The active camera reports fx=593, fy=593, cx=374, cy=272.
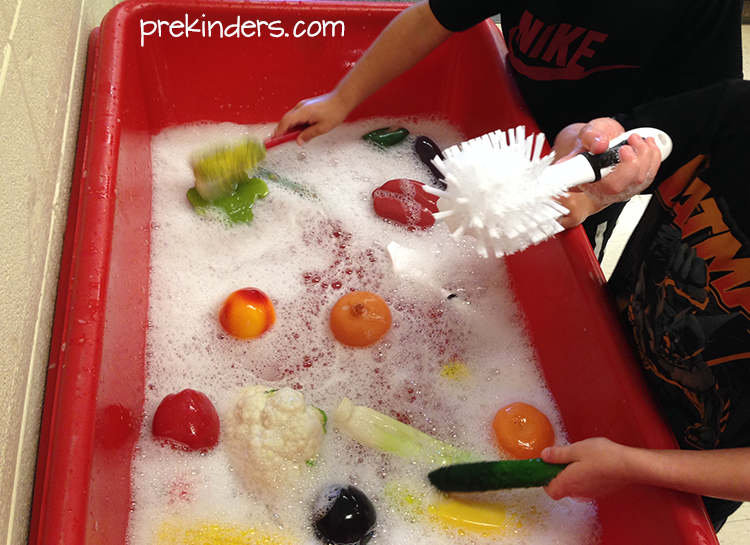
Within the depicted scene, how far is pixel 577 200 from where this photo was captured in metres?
0.86

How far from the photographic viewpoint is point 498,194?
23.4 inches

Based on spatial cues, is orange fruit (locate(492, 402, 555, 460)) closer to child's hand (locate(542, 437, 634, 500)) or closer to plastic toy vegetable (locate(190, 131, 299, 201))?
child's hand (locate(542, 437, 634, 500))

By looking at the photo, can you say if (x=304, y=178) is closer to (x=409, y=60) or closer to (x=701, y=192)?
(x=409, y=60)

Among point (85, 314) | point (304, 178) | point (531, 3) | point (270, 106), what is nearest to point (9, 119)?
point (85, 314)

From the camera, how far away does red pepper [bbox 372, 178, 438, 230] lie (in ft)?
3.68

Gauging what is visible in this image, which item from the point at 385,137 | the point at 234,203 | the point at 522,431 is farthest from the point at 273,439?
the point at 385,137

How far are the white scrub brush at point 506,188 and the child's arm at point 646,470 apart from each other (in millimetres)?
264

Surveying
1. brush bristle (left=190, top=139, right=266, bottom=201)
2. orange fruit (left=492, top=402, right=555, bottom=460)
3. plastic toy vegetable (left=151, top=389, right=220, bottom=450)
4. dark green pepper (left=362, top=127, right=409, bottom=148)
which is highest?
dark green pepper (left=362, top=127, right=409, bottom=148)

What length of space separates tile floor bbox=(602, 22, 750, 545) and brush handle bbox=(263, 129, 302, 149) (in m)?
0.88

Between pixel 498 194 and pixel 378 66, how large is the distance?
2.00ft

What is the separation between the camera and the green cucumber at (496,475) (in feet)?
2.37

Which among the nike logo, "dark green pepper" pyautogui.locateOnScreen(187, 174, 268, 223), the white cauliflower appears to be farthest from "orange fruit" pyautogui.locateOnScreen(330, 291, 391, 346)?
the nike logo

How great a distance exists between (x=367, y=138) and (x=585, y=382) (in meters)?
0.69

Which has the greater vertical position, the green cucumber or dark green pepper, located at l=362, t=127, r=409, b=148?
dark green pepper, located at l=362, t=127, r=409, b=148
